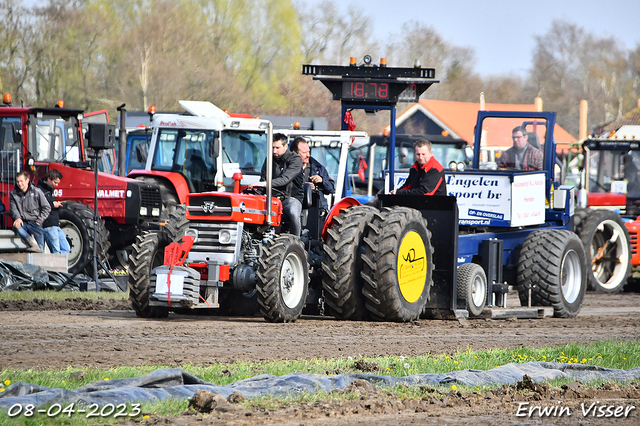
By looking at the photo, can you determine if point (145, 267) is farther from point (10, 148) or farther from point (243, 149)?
point (10, 148)

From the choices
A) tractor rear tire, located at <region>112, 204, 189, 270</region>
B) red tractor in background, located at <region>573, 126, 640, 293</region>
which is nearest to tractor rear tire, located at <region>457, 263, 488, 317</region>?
tractor rear tire, located at <region>112, 204, 189, 270</region>

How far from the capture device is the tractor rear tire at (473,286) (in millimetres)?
10422

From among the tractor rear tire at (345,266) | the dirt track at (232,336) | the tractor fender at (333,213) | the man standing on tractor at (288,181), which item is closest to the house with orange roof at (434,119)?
the tractor fender at (333,213)

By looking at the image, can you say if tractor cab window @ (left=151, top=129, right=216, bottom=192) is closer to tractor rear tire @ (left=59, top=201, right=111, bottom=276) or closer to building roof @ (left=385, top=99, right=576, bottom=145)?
tractor rear tire @ (left=59, top=201, right=111, bottom=276)

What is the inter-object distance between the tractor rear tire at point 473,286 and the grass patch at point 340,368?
7.19ft

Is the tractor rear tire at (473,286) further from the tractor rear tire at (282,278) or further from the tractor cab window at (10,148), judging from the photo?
the tractor cab window at (10,148)

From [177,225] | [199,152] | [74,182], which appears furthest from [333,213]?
[74,182]

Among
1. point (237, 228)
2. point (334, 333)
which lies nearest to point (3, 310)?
point (237, 228)

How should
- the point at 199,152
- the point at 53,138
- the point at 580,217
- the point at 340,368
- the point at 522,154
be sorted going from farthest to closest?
1. the point at 199,152
2. the point at 53,138
3. the point at 580,217
4. the point at 522,154
5. the point at 340,368

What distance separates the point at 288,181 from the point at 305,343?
259cm

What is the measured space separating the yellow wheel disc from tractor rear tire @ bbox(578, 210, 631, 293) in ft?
22.7

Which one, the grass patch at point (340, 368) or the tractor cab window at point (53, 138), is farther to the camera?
the tractor cab window at point (53, 138)

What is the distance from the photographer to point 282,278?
9406 millimetres

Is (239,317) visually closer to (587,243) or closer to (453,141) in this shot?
(587,243)
